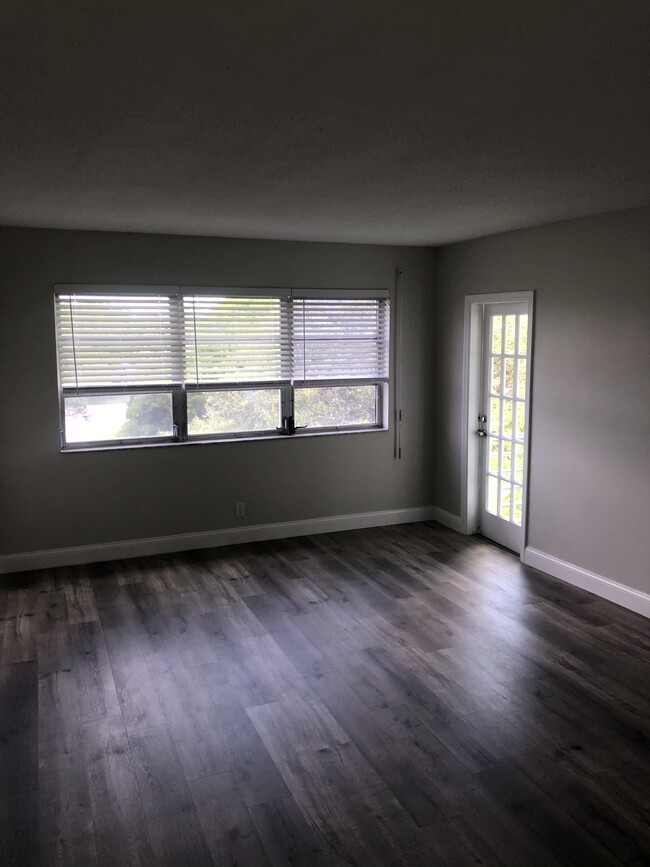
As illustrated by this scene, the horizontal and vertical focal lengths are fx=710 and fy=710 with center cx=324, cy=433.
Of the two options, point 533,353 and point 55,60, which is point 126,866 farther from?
point 533,353

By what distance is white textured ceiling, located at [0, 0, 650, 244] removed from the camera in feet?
5.50

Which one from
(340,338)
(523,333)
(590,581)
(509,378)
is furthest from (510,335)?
(590,581)

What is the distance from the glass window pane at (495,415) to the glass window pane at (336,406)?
41.7 inches

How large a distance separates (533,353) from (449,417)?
1.29m

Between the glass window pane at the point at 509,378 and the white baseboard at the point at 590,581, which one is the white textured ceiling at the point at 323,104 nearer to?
the glass window pane at the point at 509,378

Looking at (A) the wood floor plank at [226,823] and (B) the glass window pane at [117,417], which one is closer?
(A) the wood floor plank at [226,823]

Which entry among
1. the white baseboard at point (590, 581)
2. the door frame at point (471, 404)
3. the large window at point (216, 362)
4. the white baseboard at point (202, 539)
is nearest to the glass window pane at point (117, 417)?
the large window at point (216, 362)

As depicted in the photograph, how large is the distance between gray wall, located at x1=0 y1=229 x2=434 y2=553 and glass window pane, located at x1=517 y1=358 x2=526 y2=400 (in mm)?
1114

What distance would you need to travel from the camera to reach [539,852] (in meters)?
2.45

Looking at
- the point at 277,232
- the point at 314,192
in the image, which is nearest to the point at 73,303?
the point at 277,232

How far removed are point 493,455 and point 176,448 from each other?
8.45 feet

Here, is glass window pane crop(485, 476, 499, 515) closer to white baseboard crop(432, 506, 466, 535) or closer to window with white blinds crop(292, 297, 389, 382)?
white baseboard crop(432, 506, 466, 535)

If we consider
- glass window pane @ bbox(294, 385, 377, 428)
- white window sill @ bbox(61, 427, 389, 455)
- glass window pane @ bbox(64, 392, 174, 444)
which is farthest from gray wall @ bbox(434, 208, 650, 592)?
glass window pane @ bbox(64, 392, 174, 444)

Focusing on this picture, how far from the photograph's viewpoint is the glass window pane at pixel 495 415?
5.77 meters
